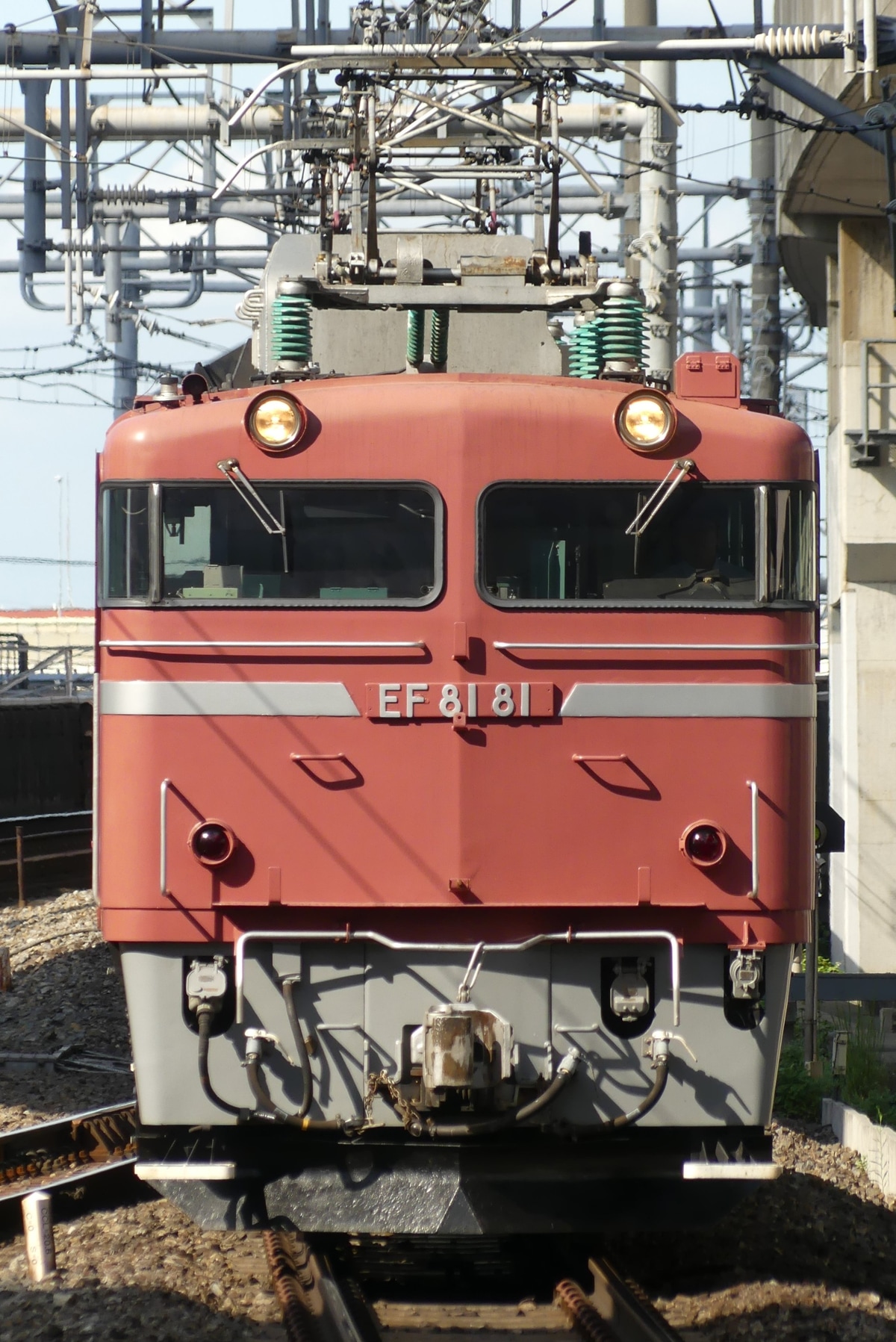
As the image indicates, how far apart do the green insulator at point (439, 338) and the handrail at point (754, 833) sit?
2.24 m

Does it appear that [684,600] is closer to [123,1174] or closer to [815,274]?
[123,1174]

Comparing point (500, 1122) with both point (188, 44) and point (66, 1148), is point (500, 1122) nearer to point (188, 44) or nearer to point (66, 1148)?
point (66, 1148)

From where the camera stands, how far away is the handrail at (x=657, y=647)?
20.6ft

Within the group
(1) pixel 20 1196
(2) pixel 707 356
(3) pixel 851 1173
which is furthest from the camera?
(3) pixel 851 1173

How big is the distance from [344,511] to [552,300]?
4.43 feet

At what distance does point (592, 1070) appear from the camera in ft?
20.4

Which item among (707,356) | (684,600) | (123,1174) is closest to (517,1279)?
(123,1174)

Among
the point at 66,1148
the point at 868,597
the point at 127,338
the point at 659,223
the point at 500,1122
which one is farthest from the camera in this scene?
the point at 127,338

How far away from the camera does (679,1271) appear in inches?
273

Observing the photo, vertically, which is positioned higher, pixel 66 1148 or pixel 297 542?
pixel 297 542

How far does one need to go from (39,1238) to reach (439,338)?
13.0 feet

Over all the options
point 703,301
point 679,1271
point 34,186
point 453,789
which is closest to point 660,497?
point 453,789

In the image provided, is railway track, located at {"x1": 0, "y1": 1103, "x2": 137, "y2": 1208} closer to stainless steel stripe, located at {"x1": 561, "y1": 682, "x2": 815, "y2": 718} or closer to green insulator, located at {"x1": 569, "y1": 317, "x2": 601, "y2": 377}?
stainless steel stripe, located at {"x1": 561, "y1": 682, "x2": 815, "y2": 718}

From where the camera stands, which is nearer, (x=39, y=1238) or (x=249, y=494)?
(x=249, y=494)
